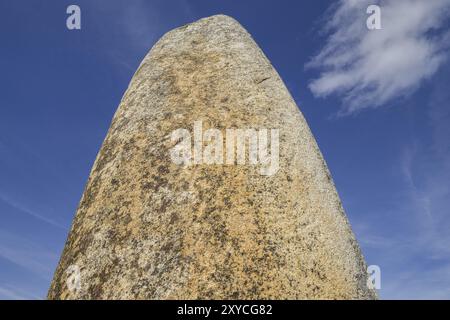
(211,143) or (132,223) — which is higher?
(211,143)

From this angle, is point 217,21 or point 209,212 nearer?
point 209,212

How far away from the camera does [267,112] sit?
4.96 m

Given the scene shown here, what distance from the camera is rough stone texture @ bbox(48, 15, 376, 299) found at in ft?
12.7

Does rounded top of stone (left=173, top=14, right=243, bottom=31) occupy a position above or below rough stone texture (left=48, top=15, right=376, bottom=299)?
above

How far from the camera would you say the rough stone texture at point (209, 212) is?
3.88 meters

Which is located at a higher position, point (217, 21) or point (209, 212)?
point (217, 21)

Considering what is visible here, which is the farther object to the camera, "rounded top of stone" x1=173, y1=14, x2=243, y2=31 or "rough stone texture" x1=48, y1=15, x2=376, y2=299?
"rounded top of stone" x1=173, y1=14, x2=243, y2=31

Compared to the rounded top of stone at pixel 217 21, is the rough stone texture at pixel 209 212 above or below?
below

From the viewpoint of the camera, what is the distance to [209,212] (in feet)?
13.7

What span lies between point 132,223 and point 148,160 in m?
0.72

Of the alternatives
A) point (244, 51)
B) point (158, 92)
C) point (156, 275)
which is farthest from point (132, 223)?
point (244, 51)

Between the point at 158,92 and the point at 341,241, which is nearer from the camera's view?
the point at 341,241

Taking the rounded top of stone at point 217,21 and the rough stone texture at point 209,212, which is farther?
the rounded top of stone at point 217,21
